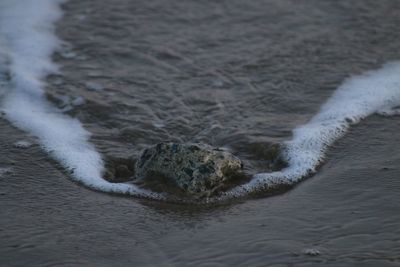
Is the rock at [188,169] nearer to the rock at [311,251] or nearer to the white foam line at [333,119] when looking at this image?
the white foam line at [333,119]

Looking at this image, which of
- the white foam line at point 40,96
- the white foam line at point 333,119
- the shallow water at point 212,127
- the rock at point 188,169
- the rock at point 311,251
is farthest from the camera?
the white foam line at point 40,96

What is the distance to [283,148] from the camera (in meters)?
5.44

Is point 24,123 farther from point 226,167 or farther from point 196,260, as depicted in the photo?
point 196,260

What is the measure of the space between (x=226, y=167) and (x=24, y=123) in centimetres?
193

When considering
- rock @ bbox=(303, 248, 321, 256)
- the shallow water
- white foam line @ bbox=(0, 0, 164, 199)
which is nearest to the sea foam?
white foam line @ bbox=(0, 0, 164, 199)

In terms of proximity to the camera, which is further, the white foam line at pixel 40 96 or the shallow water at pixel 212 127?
the white foam line at pixel 40 96

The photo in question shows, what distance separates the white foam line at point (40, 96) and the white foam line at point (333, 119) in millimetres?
870

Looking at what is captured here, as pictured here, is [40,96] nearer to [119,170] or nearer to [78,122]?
[78,122]

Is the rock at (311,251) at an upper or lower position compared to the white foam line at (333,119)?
lower

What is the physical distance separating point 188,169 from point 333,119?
5.56ft

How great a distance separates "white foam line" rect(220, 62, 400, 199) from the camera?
5.01m

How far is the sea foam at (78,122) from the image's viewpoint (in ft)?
16.5

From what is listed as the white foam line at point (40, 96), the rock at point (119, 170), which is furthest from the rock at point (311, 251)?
the rock at point (119, 170)

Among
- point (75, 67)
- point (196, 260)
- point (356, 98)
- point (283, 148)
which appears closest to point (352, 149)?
point (283, 148)
